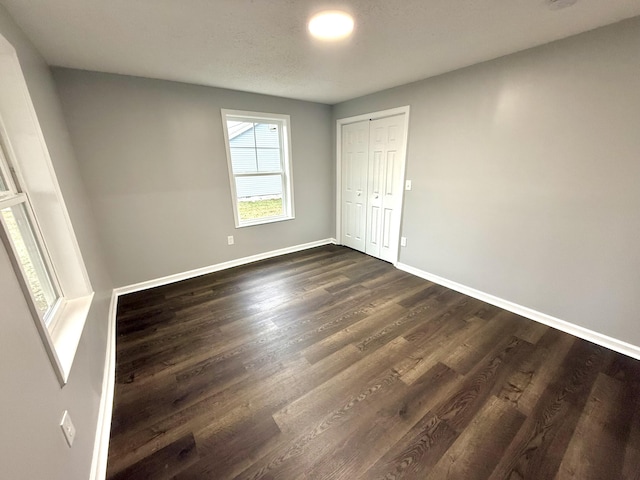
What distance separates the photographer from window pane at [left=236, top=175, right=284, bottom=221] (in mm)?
3568

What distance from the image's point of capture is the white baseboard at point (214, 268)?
9.76ft

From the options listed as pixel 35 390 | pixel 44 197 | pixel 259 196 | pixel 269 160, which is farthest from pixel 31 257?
pixel 269 160

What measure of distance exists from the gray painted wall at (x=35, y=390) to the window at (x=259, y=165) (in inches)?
71.5

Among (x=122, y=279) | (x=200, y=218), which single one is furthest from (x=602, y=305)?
(x=122, y=279)

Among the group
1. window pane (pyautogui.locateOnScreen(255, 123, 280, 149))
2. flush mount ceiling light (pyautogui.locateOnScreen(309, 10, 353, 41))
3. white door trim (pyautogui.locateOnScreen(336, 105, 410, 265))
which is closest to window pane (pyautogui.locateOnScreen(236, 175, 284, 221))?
window pane (pyautogui.locateOnScreen(255, 123, 280, 149))

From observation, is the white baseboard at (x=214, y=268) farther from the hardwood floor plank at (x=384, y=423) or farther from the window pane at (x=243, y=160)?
the hardwood floor plank at (x=384, y=423)

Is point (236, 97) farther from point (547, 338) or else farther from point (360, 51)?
point (547, 338)

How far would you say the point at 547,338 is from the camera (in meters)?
2.10

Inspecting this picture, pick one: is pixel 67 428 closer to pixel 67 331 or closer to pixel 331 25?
pixel 67 331

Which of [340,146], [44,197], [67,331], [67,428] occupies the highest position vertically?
[340,146]

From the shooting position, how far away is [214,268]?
349 cm

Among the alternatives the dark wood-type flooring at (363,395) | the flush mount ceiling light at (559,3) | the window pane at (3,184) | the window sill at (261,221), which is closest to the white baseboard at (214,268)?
the dark wood-type flooring at (363,395)

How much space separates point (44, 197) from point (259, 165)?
2.39 metres

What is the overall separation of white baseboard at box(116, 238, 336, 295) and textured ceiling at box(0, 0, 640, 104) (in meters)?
2.18
